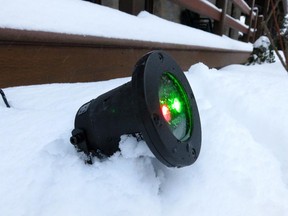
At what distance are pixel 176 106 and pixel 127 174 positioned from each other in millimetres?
220

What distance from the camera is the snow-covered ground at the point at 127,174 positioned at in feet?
2.23

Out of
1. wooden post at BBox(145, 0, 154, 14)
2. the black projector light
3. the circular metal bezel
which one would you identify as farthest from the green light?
wooden post at BBox(145, 0, 154, 14)

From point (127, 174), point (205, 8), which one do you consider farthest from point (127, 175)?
point (205, 8)

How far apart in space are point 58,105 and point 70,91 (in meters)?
0.17

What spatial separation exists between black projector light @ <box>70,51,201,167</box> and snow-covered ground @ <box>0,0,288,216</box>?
6 cm

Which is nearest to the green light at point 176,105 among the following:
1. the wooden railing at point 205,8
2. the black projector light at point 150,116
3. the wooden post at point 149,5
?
the black projector light at point 150,116

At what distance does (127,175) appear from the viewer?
2.48 feet

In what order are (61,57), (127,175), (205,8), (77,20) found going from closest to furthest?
(127,175) < (61,57) < (77,20) < (205,8)

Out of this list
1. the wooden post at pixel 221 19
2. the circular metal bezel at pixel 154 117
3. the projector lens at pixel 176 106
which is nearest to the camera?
the circular metal bezel at pixel 154 117

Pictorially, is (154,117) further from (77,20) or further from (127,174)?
(77,20)

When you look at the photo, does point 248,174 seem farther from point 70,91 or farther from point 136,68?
point 70,91

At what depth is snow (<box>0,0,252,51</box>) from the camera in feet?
3.86

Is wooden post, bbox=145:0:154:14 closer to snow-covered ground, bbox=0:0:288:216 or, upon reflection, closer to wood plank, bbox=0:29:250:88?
wood plank, bbox=0:29:250:88

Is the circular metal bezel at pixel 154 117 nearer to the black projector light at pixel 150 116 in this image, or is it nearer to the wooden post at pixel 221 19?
the black projector light at pixel 150 116
